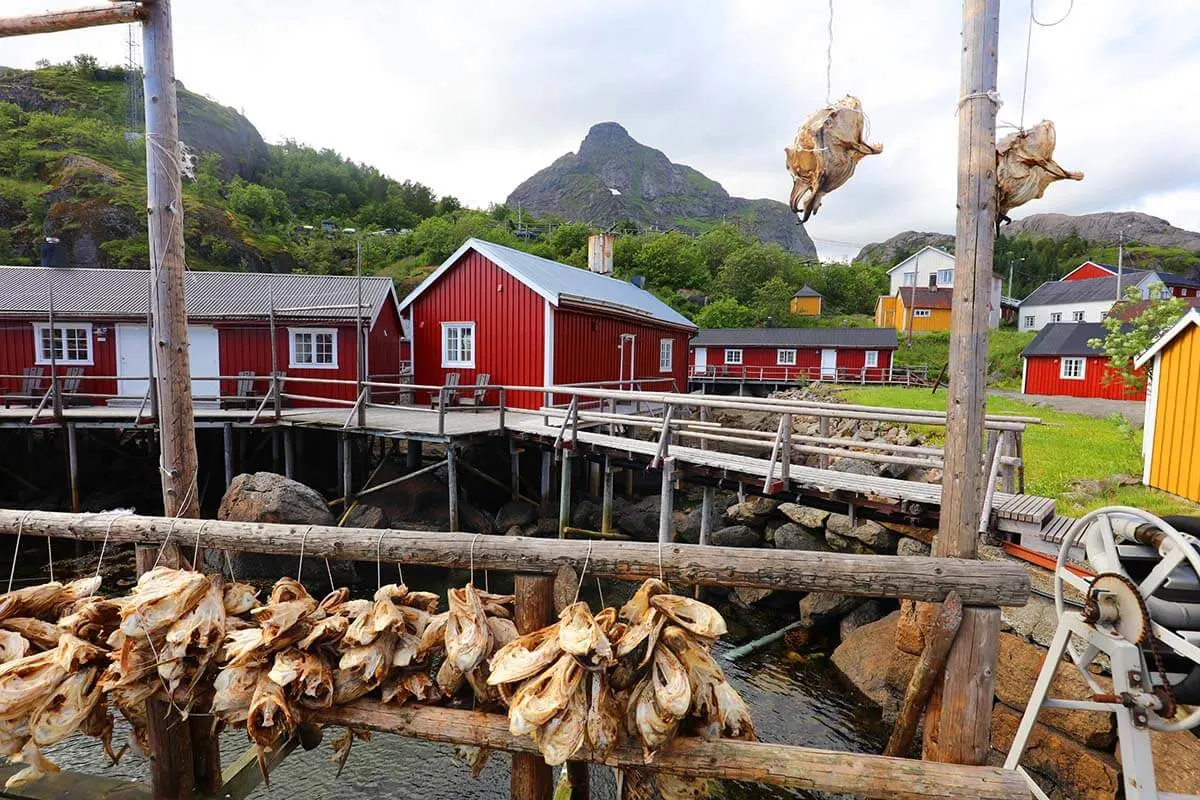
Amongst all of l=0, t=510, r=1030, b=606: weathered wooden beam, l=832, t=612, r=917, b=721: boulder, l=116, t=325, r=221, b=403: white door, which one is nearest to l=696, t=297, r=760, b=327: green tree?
l=116, t=325, r=221, b=403: white door

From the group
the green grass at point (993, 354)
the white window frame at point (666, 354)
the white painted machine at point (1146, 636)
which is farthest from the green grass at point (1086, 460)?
the green grass at point (993, 354)

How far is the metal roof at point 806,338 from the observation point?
35594mm

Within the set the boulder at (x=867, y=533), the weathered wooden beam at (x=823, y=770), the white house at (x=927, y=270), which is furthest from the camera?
the white house at (x=927, y=270)

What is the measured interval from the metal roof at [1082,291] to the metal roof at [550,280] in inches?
1691

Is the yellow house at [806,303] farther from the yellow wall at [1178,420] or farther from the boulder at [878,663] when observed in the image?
the boulder at [878,663]

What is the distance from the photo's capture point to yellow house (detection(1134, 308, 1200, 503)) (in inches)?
328

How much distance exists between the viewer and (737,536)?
33.2ft

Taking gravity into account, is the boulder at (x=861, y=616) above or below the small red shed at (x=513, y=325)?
below

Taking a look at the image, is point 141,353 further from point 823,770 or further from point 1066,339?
point 1066,339

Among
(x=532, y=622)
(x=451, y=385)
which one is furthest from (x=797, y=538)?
(x=451, y=385)

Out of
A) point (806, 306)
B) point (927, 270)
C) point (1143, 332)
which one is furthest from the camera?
point (927, 270)

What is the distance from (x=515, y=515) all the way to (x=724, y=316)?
39.3 m

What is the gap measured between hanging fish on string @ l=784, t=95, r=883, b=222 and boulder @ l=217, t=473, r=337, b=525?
29.4ft

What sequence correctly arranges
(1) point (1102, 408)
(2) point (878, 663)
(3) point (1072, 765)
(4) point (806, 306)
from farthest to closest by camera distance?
(4) point (806, 306) < (1) point (1102, 408) < (2) point (878, 663) < (3) point (1072, 765)
